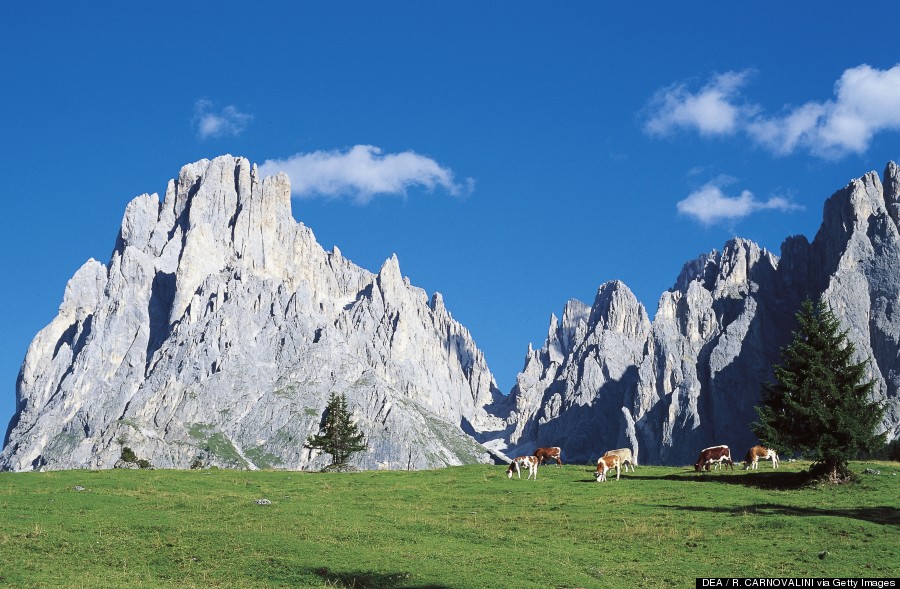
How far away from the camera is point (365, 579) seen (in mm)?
28797

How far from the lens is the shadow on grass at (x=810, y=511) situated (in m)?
38.4

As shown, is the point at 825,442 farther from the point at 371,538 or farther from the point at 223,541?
the point at 223,541

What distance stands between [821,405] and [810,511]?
11385 mm

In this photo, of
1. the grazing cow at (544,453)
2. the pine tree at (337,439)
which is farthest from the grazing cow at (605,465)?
the pine tree at (337,439)

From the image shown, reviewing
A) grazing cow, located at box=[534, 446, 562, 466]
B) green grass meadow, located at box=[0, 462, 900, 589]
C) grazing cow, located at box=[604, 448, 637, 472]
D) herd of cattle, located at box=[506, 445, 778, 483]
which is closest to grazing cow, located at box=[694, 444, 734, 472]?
herd of cattle, located at box=[506, 445, 778, 483]

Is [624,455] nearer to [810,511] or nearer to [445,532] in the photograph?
[810,511]

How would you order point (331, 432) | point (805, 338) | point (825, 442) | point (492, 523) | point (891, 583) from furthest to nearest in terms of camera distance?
point (331, 432), point (805, 338), point (825, 442), point (492, 523), point (891, 583)

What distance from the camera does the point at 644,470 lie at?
61219mm

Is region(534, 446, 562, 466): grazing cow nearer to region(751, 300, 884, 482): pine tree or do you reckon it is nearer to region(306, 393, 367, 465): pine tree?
region(751, 300, 884, 482): pine tree

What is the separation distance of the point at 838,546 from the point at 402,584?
16.7 m

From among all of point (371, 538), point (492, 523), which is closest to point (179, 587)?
point (371, 538)

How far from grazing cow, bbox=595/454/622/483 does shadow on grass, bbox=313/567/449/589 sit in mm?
26943

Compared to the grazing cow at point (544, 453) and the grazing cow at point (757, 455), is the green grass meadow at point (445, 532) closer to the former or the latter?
the grazing cow at point (757, 455)

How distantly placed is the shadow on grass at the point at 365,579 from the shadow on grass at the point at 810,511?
18.4 m
